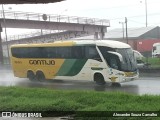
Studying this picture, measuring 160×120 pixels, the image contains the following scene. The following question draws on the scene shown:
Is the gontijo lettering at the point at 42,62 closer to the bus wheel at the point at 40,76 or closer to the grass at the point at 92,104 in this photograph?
the bus wheel at the point at 40,76

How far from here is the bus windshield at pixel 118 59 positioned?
24.1 metres

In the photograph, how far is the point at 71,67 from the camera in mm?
26531

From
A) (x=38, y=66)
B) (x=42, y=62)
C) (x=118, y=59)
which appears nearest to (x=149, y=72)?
(x=118, y=59)

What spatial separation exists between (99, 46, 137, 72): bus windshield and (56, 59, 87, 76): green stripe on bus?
1.86 meters

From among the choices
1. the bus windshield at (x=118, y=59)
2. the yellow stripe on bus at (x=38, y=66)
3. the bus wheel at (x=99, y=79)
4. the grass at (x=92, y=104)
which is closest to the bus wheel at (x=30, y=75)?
the yellow stripe on bus at (x=38, y=66)

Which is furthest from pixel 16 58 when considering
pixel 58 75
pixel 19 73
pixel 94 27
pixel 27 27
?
pixel 94 27

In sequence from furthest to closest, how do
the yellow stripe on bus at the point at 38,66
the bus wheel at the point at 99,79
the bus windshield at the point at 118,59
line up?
the yellow stripe on bus at the point at 38,66 < the bus wheel at the point at 99,79 < the bus windshield at the point at 118,59

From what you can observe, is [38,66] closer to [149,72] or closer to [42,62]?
[42,62]

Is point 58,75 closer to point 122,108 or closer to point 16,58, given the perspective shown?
point 16,58

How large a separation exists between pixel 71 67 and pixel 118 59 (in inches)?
159

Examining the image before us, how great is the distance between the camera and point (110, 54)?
24.3 m

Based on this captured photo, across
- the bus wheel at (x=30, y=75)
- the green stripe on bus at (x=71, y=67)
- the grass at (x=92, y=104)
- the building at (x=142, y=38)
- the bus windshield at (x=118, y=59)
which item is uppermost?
the grass at (x=92, y=104)

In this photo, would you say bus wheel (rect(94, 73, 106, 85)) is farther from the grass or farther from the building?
the building

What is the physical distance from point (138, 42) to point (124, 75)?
1787 inches
